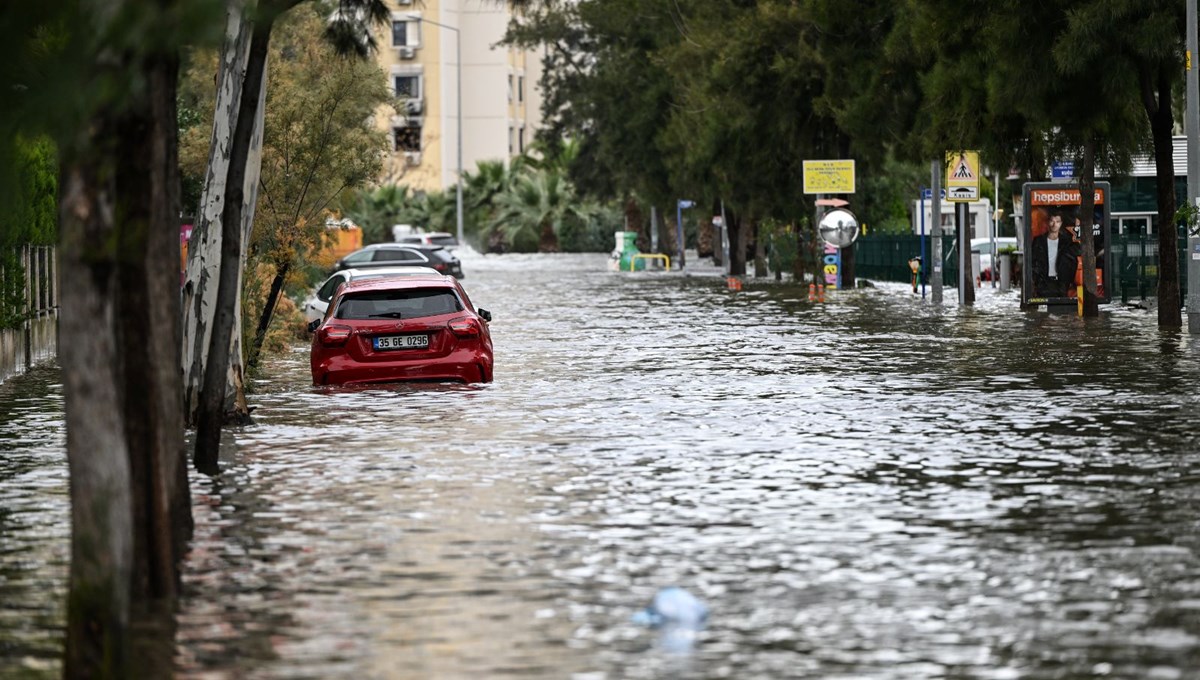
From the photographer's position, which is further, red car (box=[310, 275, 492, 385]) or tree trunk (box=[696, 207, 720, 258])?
tree trunk (box=[696, 207, 720, 258])

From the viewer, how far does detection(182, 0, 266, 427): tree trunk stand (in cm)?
1823

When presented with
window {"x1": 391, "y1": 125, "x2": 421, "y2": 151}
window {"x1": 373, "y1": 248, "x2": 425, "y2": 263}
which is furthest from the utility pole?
window {"x1": 391, "y1": 125, "x2": 421, "y2": 151}

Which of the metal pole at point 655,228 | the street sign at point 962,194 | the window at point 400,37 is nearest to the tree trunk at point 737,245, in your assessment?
the metal pole at point 655,228

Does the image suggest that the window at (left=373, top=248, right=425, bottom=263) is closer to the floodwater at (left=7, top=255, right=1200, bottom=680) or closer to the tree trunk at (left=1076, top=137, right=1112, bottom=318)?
the tree trunk at (left=1076, top=137, right=1112, bottom=318)

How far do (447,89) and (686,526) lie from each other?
392 feet

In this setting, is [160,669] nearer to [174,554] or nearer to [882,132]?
[174,554]

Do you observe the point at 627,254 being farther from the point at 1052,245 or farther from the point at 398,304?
the point at 398,304

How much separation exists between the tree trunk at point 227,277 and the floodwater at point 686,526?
39cm

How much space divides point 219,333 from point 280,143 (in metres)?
14.2

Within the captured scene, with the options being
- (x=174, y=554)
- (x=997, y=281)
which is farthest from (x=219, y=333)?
(x=997, y=281)

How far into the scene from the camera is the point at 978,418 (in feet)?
63.1

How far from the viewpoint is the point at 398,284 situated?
23750 mm

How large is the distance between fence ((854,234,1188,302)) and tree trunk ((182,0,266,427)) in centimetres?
2255

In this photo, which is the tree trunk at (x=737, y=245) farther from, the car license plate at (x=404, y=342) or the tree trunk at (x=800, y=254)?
the car license plate at (x=404, y=342)
